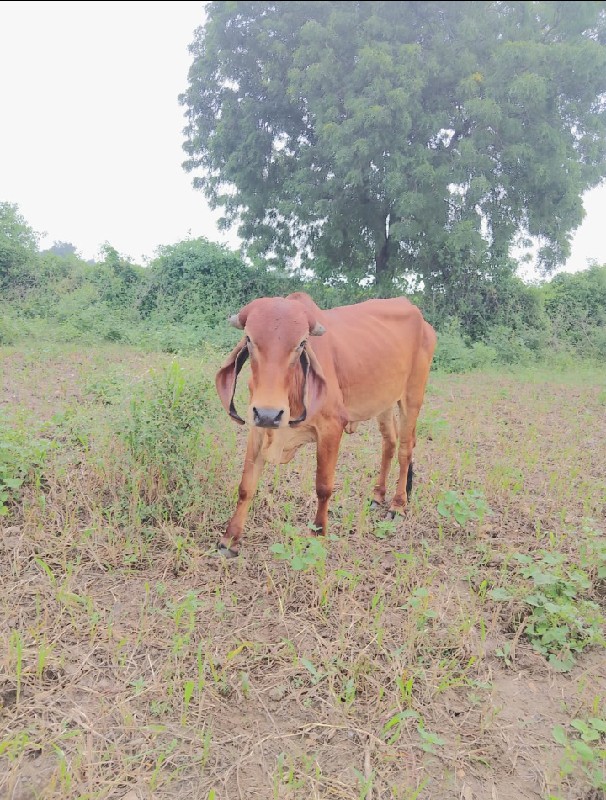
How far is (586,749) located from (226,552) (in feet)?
6.42

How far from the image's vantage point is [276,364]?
2.81m

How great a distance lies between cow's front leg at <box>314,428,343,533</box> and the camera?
3.37 metres

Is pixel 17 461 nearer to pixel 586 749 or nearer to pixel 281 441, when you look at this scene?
pixel 281 441

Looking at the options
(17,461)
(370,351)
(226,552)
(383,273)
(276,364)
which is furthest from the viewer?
(383,273)

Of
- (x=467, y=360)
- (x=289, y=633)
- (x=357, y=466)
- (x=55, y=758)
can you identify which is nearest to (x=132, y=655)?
(x=55, y=758)

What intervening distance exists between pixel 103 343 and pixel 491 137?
8.52 metres

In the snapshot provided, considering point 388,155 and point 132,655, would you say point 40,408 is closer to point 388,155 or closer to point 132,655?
point 132,655

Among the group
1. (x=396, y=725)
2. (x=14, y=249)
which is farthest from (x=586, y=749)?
(x=14, y=249)

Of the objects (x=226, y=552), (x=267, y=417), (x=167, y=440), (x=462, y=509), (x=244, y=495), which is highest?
(x=267, y=417)

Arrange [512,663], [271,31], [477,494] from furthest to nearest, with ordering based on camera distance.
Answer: [271,31] → [477,494] → [512,663]

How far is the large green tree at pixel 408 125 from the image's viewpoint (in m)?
10.8

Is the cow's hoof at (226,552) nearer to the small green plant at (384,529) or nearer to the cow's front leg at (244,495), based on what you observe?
the cow's front leg at (244,495)

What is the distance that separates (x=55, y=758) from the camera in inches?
77.6

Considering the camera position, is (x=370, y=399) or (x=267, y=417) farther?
(x=370, y=399)
